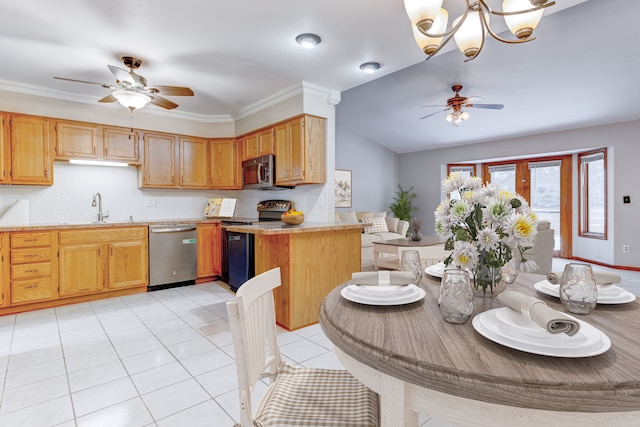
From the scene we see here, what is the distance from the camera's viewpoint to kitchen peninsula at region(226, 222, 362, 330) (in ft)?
9.36

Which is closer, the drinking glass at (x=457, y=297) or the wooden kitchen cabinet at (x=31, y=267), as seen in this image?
the drinking glass at (x=457, y=297)

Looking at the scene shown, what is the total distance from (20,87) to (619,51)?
6.91m

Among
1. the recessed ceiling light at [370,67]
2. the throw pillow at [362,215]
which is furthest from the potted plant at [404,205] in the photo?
the recessed ceiling light at [370,67]

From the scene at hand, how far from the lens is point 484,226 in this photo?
1.07 metres

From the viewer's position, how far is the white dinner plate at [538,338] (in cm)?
69

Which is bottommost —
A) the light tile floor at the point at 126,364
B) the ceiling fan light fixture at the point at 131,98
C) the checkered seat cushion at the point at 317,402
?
the light tile floor at the point at 126,364

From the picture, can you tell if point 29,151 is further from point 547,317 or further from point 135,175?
point 547,317

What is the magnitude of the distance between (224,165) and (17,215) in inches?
99.8

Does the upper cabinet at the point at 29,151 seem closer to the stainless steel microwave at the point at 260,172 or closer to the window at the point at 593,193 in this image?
the stainless steel microwave at the point at 260,172

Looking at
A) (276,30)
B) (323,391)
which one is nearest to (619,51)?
(276,30)

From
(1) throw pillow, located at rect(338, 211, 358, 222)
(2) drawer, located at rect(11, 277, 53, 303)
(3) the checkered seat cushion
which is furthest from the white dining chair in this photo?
(1) throw pillow, located at rect(338, 211, 358, 222)

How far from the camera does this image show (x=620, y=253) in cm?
545

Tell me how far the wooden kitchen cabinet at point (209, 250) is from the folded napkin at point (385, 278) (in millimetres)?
3782

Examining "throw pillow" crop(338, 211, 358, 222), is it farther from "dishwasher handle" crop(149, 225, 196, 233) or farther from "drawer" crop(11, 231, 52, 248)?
"drawer" crop(11, 231, 52, 248)
